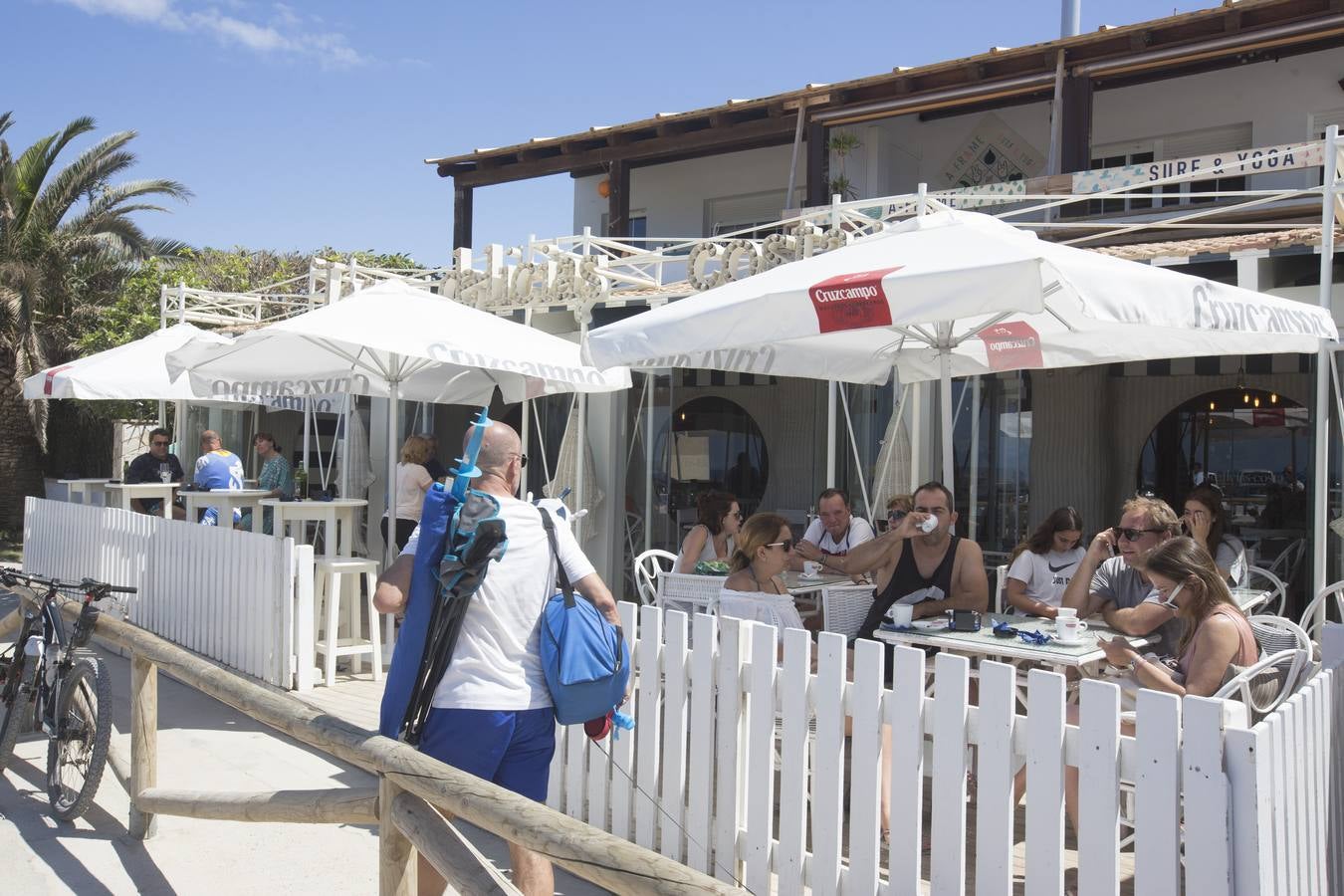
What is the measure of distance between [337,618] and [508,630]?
4.54 m

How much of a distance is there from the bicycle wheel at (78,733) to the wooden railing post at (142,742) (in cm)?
16

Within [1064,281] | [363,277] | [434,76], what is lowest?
[1064,281]

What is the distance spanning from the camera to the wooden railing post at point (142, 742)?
4.64 meters

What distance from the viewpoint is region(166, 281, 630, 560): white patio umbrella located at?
6.64m

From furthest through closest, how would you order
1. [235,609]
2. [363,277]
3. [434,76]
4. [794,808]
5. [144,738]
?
[434,76] → [363,277] → [235,609] → [144,738] → [794,808]

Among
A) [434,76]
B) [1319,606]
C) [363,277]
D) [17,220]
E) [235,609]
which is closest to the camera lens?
[1319,606]

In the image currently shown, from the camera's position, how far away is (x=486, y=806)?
103 inches

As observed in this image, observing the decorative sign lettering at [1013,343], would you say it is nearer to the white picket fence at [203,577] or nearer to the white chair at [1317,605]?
the white chair at [1317,605]

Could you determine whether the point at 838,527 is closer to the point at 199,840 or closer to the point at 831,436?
the point at 831,436

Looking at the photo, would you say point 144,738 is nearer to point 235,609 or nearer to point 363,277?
point 235,609

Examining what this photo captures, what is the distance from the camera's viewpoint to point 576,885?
13.1ft

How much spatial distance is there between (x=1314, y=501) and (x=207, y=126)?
2029cm

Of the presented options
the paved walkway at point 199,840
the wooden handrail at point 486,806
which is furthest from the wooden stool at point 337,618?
the wooden handrail at point 486,806

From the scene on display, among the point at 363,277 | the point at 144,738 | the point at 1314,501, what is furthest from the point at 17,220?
the point at 1314,501
